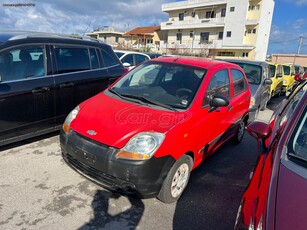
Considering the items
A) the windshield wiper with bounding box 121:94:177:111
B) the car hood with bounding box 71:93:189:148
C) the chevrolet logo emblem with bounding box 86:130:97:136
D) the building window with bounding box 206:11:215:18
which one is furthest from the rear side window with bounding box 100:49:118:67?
the building window with bounding box 206:11:215:18

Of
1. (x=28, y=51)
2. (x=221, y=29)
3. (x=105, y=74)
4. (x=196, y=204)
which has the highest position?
(x=221, y=29)

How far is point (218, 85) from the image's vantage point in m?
3.69

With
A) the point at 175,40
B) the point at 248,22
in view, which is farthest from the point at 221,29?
the point at 175,40

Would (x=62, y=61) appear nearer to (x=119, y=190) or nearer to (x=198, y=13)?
(x=119, y=190)

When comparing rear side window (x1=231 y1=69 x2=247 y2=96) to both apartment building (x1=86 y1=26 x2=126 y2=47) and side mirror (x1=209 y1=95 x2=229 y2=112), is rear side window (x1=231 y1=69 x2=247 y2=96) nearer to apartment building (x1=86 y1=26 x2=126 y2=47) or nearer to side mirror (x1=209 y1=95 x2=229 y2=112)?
side mirror (x1=209 y1=95 x2=229 y2=112)

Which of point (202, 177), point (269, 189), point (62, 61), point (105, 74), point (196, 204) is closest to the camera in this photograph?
point (269, 189)

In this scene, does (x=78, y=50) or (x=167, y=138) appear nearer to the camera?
(x=167, y=138)

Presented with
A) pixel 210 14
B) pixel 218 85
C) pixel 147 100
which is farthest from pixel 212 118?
pixel 210 14

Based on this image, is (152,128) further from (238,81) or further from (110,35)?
(110,35)

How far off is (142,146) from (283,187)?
1.35 metres

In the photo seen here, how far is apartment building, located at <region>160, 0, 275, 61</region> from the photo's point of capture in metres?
34.3

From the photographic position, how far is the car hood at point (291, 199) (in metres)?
1.40

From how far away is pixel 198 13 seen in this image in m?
39.6

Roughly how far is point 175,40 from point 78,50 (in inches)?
1594
